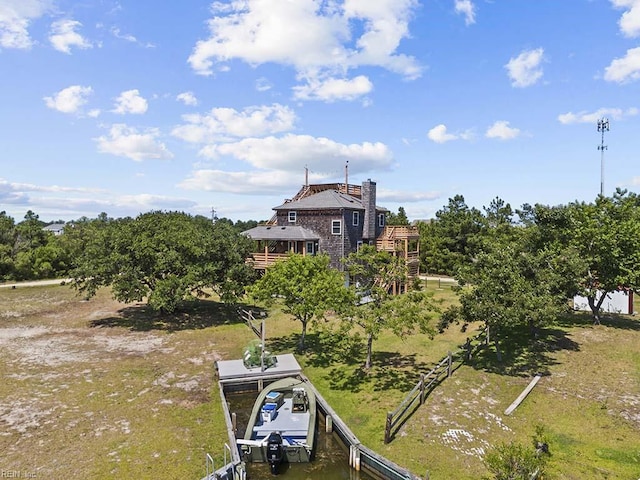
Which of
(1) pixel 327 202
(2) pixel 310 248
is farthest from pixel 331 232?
(1) pixel 327 202

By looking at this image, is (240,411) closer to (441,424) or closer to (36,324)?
(441,424)

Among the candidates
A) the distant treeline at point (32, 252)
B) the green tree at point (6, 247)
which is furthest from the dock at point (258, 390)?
the green tree at point (6, 247)

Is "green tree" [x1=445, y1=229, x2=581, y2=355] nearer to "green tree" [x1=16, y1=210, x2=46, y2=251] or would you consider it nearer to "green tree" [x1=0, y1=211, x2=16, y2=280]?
"green tree" [x1=0, y1=211, x2=16, y2=280]

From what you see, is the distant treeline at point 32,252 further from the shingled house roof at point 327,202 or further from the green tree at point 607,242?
the green tree at point 607,242

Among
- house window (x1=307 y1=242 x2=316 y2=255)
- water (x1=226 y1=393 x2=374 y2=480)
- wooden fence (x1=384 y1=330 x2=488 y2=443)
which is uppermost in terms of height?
house window (x1=307 y1=242 x2=316 y2=255)

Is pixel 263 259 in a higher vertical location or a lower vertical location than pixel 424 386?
higher

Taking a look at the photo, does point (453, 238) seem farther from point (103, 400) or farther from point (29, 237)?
point (29, 237)

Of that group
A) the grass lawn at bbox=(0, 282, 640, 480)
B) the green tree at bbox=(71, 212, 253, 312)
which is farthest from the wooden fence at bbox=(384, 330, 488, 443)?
the green tree at bbox=(71, 212, 253, 312)

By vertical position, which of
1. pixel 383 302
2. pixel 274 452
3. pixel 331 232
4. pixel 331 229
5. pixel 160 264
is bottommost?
pixel 274 452
